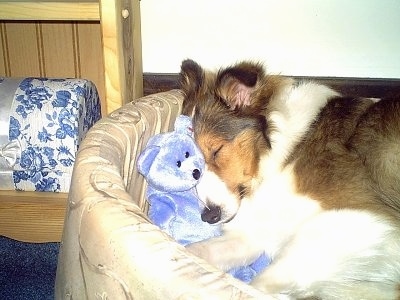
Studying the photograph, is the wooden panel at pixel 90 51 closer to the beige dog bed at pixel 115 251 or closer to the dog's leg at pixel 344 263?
the beige dog bed at pixel 115 251

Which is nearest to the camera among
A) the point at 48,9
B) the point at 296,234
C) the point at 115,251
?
the point at 115,251

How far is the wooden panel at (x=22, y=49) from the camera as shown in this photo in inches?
114

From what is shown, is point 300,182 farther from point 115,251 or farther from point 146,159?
point 115,251

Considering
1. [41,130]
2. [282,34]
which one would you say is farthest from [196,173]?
[282,34]

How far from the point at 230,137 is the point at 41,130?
38.7 inches

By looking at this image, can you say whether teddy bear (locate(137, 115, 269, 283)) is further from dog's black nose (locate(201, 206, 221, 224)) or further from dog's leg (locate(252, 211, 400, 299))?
dog's leg (locate(252, 211, 400, 299))

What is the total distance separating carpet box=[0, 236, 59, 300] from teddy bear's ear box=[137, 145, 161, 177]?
73cm

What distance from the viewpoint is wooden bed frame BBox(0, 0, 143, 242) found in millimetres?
1980

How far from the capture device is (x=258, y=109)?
1.97 m

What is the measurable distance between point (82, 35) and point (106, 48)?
91 centimetres

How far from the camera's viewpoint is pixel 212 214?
1.84 metres

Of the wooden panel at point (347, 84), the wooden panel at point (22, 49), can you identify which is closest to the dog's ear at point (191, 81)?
the wooden panel at point (347, 84)

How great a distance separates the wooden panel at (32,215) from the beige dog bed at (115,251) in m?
0.74

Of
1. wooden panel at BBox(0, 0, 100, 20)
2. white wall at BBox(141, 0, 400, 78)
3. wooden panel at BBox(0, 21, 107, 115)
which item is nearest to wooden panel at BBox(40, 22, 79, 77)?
wooden panel at BBox(0, 21, 107, 115)
